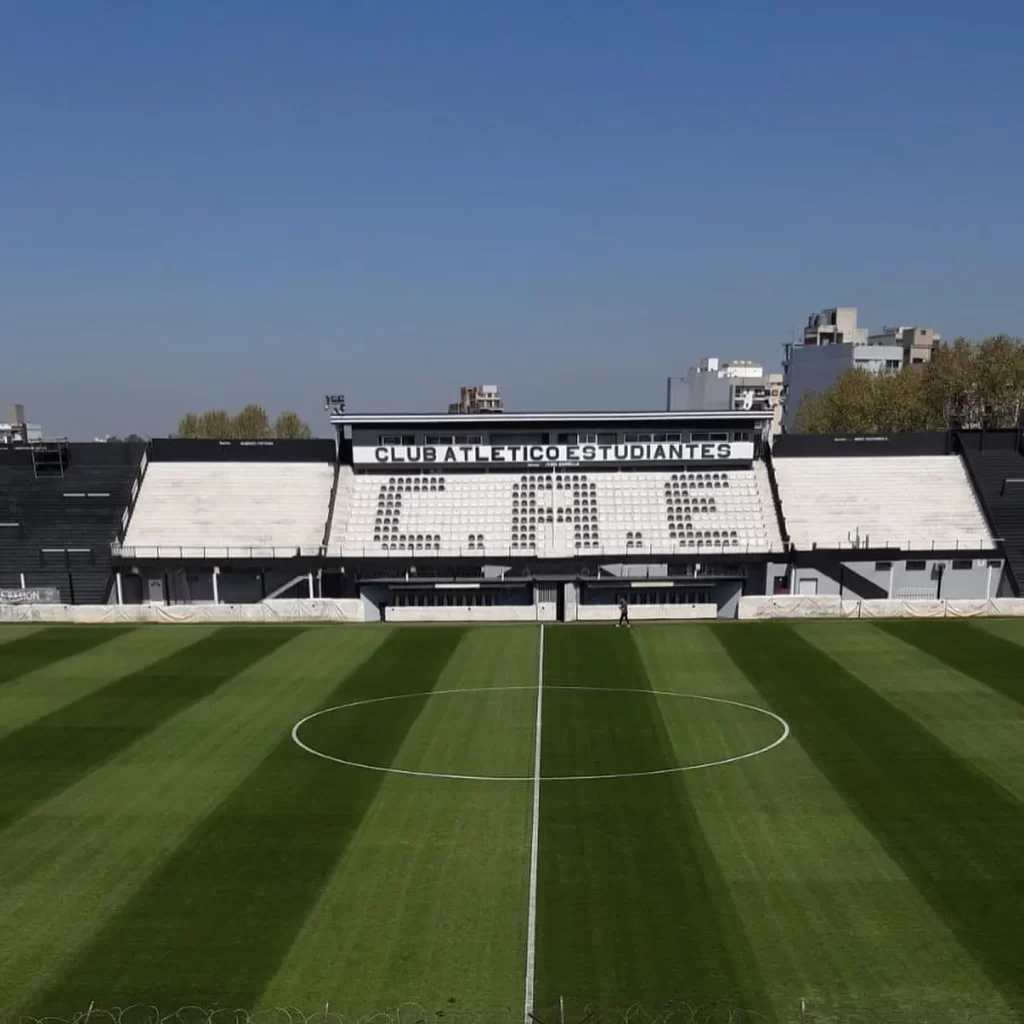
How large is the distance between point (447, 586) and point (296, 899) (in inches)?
1448

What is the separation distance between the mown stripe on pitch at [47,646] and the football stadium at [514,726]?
402 mm

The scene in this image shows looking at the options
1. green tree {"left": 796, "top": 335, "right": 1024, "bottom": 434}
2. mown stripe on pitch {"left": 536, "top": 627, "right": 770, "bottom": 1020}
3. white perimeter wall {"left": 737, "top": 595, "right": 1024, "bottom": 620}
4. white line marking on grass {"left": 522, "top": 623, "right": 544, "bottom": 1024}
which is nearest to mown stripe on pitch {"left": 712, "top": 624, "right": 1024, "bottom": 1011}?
mown stripe on pitch {"left": 536, "top": 627, "right": 770, "bottom": 1020}

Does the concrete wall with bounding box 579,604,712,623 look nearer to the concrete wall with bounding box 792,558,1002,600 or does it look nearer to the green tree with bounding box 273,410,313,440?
the concrete wall with bounding box 792,558,1002,600

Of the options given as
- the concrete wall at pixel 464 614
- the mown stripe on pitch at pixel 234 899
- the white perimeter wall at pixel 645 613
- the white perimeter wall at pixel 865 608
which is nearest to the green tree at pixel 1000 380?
the white perimeter wall at pixel 865 608

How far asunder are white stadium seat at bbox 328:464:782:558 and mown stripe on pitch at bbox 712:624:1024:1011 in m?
22.1

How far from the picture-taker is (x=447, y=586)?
54125mm

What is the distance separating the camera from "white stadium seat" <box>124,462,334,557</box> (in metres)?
56.7

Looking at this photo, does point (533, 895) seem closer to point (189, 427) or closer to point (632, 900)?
point (632, 900)

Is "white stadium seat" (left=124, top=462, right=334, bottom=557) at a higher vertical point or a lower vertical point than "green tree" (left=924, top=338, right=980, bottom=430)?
lower

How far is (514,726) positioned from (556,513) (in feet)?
99.6

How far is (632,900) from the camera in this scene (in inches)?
678

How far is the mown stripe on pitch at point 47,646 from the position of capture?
37719 millimetres

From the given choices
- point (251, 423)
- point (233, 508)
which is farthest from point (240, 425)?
point (233, 508)

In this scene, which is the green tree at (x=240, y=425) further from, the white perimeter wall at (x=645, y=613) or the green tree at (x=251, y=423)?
the white perimeter wall at (x=645, y=613)
